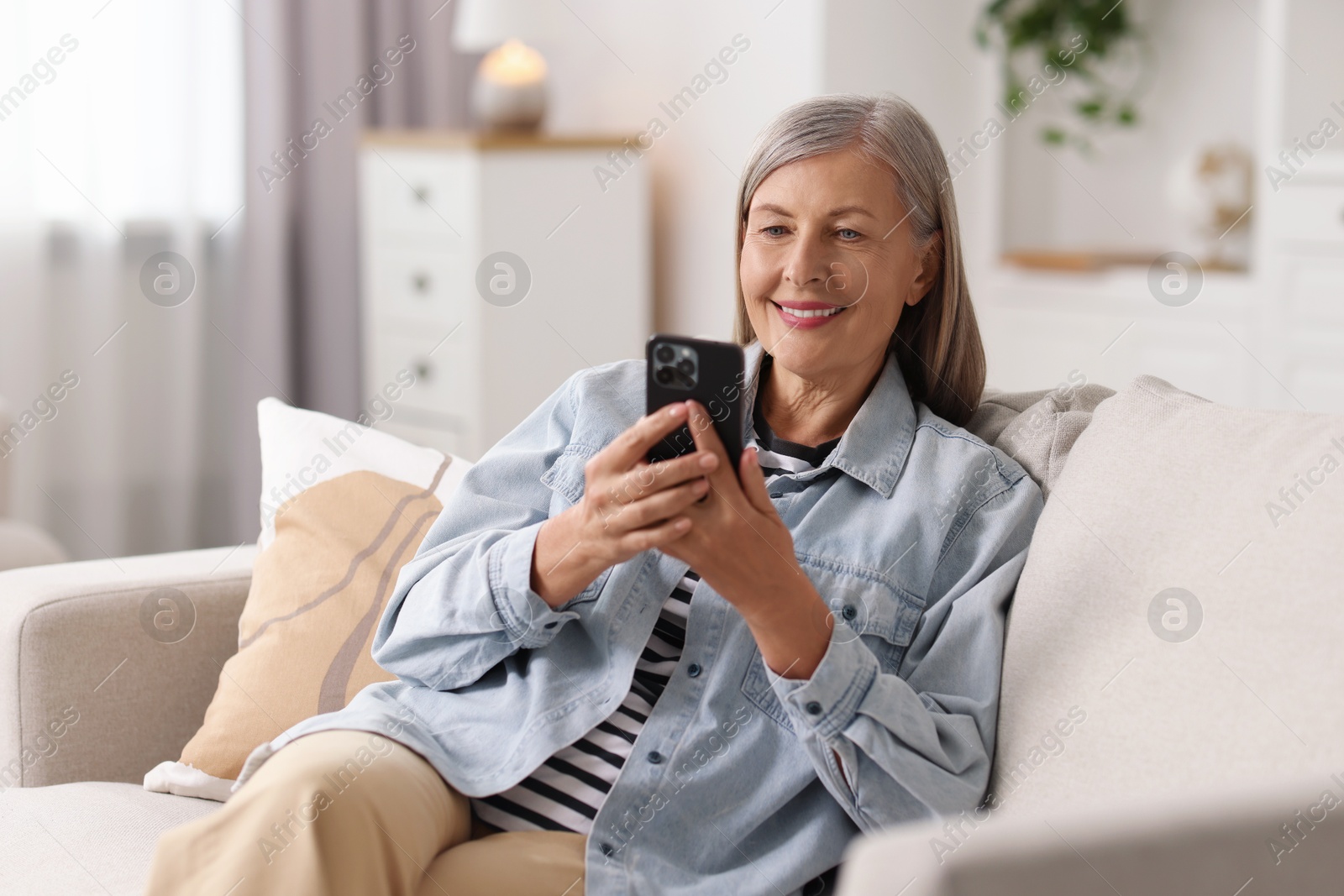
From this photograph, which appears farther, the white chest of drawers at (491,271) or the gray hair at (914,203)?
the white chest of drawers at (491,271)

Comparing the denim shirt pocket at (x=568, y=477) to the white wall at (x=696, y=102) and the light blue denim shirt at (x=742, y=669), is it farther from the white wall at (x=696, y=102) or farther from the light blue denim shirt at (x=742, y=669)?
the white wall at (x=696, y=102)

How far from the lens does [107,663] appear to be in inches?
56.1

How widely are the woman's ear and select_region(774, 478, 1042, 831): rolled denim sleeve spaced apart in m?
0.29

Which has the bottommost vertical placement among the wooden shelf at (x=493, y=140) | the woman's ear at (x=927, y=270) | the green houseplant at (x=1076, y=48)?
the woman's ear at (x=927, y=270)

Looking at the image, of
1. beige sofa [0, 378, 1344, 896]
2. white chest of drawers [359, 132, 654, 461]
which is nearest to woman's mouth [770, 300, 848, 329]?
beige sofa [0, 378, 1344, 896]

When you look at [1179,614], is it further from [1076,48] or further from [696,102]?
[696,102]

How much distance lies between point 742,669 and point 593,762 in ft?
0.50

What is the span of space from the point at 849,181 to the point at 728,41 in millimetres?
2413

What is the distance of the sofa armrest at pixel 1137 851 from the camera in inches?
24.4

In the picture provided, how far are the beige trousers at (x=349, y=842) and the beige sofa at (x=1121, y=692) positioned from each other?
0.25 metres

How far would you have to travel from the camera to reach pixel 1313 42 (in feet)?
9.24

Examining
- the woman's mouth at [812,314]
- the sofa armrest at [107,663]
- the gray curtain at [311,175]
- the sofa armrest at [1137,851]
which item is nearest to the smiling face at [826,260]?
the woman's mouth at [812,314]

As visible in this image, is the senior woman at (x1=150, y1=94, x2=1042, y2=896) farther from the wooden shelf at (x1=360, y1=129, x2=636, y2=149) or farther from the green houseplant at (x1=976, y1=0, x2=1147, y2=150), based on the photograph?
the green houseplant at (x1=976, y1=0, x2=1147, y2=150)

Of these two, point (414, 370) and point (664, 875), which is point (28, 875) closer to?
point (664, 875)
